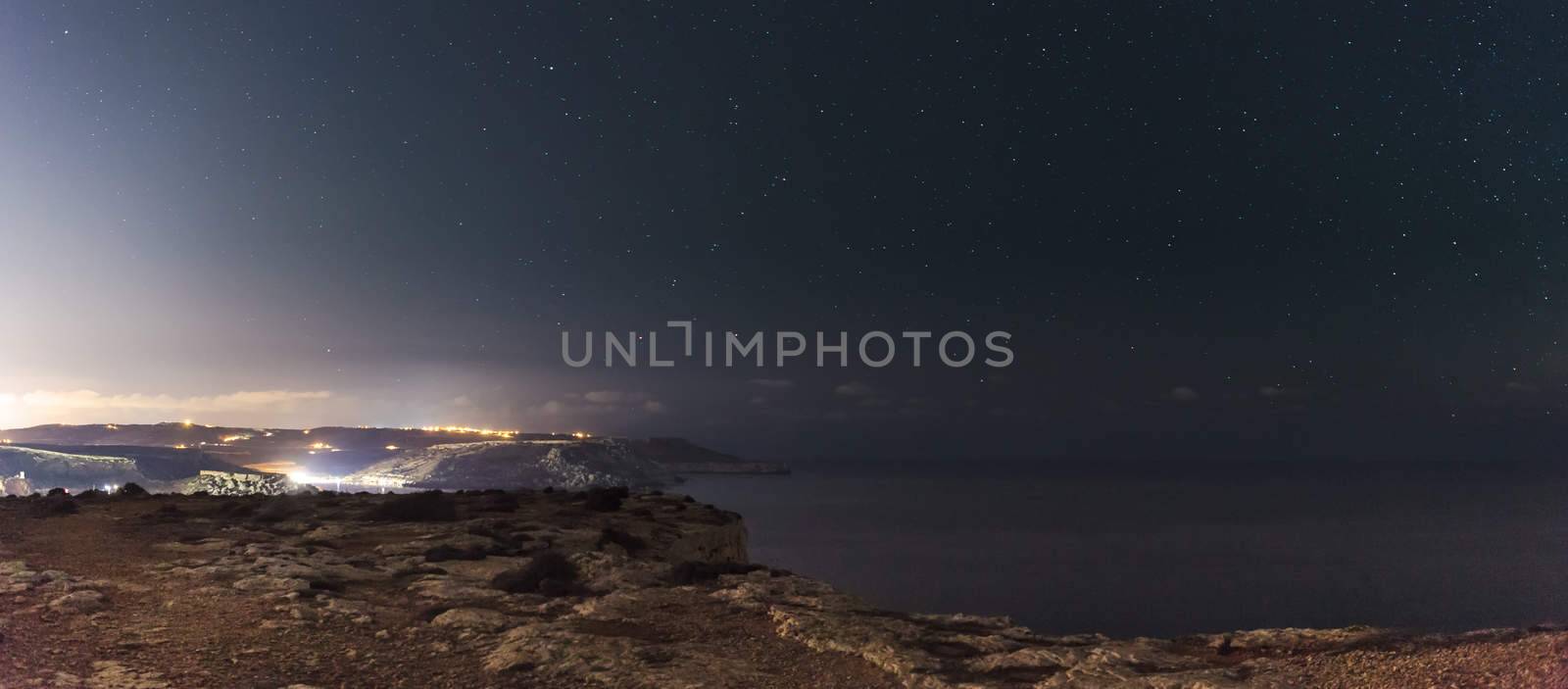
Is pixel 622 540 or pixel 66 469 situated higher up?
pixel 622 540

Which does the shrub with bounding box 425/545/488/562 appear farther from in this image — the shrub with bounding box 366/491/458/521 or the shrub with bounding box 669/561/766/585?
the shrub with bounding box 366/491/458/521

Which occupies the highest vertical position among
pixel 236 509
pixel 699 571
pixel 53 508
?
pixel 53 508

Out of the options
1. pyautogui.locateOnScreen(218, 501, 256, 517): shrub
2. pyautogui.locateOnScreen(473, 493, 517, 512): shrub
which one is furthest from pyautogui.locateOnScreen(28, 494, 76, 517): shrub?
pyautogui.locateOnScreen(473, 493, 517, 512): shrub

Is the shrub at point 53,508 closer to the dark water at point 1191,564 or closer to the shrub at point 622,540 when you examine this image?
the shrub at point 622,540

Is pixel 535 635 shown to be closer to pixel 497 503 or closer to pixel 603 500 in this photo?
pixel 603 500

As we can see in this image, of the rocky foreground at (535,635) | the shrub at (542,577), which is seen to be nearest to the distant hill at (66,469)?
the rocky foreground at (535,635)

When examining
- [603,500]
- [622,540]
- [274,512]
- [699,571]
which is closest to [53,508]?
[274,512]
